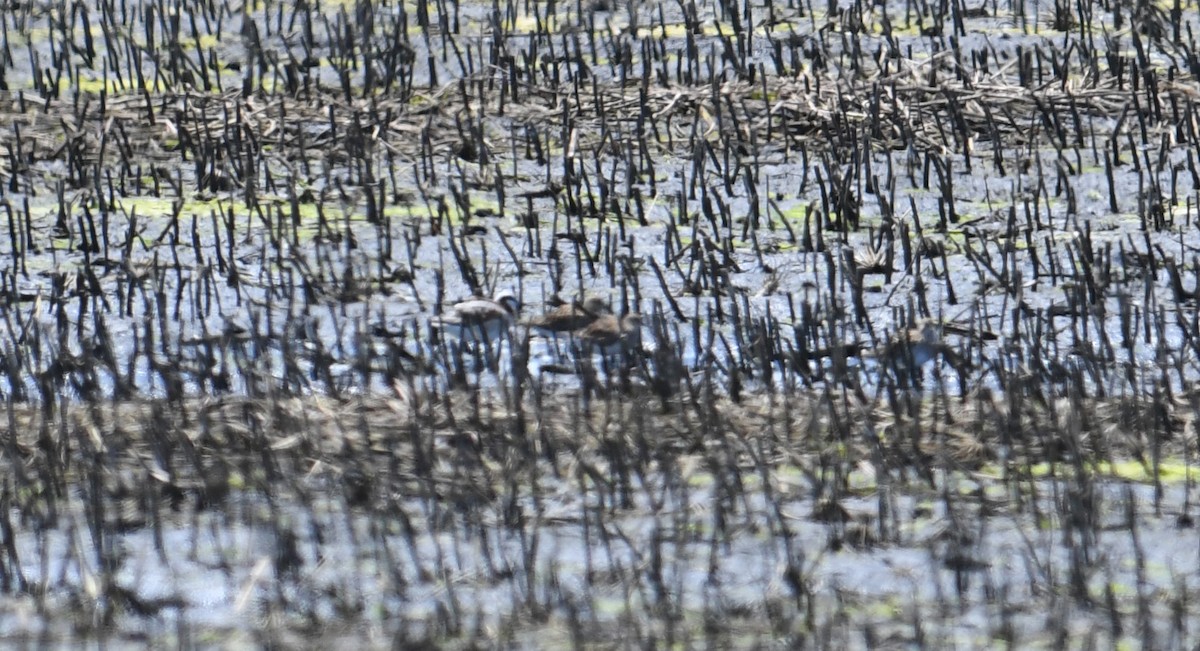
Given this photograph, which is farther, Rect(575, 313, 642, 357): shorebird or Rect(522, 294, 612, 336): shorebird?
Rect(522, 294, 612, 336): shorebird

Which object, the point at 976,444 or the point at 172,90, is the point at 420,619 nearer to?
the point at 976,444

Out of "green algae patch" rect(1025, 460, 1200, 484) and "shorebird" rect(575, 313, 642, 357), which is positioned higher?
"shorebird" rect(575, 313, 642, 357)

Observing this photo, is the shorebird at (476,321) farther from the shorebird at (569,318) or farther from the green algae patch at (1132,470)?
the green algae patch at (1132,470)

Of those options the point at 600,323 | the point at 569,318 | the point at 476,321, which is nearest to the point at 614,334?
the point at 600,323

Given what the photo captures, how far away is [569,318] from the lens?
203 inches

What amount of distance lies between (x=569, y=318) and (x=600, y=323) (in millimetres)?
213

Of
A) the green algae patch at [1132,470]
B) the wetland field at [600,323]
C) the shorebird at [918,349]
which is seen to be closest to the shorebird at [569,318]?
the wetland field at [600,323]

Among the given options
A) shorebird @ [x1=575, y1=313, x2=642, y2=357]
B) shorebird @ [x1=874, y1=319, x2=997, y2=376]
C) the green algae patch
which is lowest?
the green algae patch

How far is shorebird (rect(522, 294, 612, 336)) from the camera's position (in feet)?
16.7

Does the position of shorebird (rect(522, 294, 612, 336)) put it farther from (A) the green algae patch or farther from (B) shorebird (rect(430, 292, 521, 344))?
(A) the green algae patch

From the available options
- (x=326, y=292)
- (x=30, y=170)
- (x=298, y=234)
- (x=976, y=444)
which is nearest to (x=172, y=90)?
(x=30, y=170)

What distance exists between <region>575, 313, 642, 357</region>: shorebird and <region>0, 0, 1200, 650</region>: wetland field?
0.01 m

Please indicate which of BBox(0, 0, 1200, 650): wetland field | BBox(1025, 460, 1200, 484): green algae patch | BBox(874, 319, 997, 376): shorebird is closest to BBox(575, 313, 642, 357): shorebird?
BBox(0, 0, 1200, 650): wetland field

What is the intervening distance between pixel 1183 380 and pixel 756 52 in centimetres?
436
